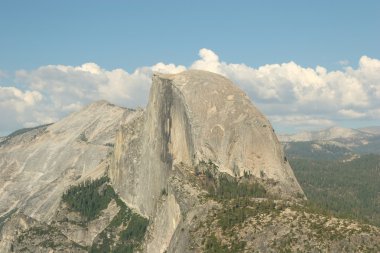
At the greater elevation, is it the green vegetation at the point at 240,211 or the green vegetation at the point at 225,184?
the green vegetation at the point at 225,184

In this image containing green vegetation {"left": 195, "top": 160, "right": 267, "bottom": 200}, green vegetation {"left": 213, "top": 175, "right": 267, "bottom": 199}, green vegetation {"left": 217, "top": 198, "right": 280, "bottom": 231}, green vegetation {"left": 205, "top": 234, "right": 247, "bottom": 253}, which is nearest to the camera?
green vegetation {"left": 205, "top": 234, "right": 247, "bottom": 253}

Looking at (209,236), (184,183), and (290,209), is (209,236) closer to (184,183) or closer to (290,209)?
(290,209)

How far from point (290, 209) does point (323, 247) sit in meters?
21.4

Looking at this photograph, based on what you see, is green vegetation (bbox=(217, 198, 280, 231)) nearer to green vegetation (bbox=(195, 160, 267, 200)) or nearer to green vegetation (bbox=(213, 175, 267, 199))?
green vegetation (bbox=(195, 160, 267, 200))

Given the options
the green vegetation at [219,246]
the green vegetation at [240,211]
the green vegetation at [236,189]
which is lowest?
the green vegetation at [219,246]

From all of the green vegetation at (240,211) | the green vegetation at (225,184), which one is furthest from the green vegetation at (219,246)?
the green vegetation at (225,184)

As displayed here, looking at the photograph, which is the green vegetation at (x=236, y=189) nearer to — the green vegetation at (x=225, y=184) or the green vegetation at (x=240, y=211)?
the green vegetation at (x=225, y=184)

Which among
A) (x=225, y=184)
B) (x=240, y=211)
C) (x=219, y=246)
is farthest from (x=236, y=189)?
(x=219, y=246)

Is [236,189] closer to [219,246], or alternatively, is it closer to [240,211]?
[240,211]

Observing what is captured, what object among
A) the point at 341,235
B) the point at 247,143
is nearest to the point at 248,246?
the point at 341,235

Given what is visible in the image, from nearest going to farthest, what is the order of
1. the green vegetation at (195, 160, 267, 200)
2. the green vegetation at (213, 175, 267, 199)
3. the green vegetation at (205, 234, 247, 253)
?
the green vegetation at (205, 234, 247, 253)
the green vegetation at (213, 175, 267, 199)
the green vegetation at (195, 160, 267, 200)

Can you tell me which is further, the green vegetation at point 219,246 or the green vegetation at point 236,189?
the green vegetation at point 236,189

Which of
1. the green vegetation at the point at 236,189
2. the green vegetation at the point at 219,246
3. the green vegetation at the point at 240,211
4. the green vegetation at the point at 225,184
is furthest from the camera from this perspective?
the green vegetation at the point at 225,184

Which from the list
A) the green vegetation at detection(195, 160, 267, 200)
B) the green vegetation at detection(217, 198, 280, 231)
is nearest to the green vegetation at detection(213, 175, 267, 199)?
the green vegetation at detection(195, 160, 267, 200)
